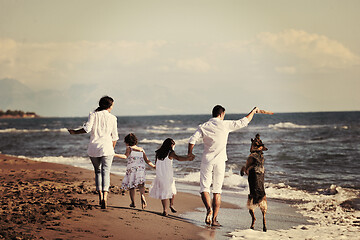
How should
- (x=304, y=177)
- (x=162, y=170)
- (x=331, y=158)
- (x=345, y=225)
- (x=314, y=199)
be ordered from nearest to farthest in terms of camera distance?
(x=162, y=170) < (x=345, y=225) < (x=314, y=199) < (x=304, y=177) < (x=331, y=158)

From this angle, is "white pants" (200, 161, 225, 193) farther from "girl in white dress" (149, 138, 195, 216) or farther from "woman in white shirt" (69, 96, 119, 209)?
"woman in white shirt" (69, 96, 119, 209)

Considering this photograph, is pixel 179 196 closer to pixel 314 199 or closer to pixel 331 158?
pixel 314 199

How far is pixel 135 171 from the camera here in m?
7.77

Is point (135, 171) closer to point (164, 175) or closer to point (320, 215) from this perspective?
point (164, 175)

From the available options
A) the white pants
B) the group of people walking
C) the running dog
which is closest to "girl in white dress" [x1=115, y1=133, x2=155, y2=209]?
the group of people walking

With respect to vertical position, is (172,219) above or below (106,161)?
below

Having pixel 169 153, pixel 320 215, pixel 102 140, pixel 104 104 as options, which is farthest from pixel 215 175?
pixel 320 215

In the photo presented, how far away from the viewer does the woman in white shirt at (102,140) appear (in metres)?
7.05

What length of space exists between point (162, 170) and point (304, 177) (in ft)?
27.9

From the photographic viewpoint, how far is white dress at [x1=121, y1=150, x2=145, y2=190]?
7746mm

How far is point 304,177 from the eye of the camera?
47.8 feet

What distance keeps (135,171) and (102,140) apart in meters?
1.02

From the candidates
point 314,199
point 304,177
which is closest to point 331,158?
point 304,177

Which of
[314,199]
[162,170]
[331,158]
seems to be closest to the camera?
[162,170]
